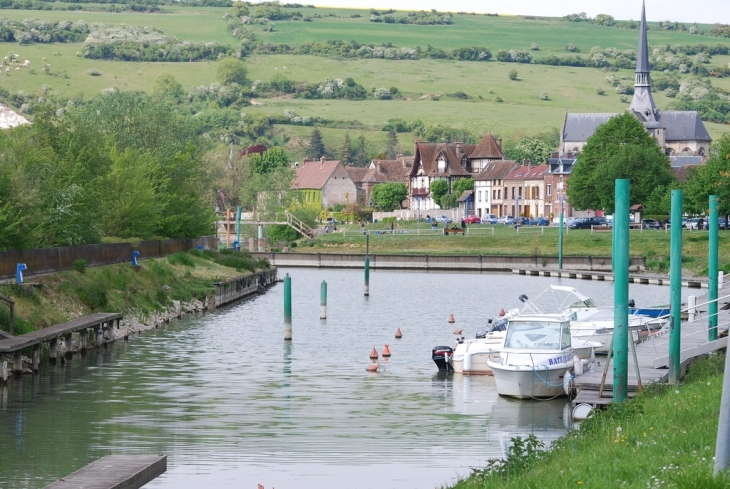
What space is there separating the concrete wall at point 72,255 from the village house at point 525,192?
110706 mm

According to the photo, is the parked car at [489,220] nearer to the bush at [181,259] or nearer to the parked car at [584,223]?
the parked car at [584,223]

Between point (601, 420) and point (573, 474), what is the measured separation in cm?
788

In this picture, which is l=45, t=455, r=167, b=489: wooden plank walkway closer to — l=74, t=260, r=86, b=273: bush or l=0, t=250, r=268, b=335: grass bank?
l=0, t=250, r=268, b=335: grass bank

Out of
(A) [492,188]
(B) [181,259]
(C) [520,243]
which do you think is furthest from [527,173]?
(B) [181,259]

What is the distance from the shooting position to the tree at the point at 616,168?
13712 cm

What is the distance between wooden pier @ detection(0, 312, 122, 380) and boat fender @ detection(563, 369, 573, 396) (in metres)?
16.3

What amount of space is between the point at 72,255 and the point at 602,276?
59013 mm

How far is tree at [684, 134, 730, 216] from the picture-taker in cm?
11719

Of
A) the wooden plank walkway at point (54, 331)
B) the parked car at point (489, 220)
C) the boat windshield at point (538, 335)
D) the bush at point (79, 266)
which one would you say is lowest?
the wooden plank walkway at point (54, 331)

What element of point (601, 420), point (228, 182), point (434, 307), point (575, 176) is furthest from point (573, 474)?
point (228, 182)

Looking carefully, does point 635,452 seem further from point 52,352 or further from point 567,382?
point 52,352

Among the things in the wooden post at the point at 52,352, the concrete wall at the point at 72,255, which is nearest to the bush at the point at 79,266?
the concrete wall at the point at 72,255

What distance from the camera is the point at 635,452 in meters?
20.8

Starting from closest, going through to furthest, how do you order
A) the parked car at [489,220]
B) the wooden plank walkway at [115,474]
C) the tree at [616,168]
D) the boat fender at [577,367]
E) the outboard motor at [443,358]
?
the wooden plank walkway at [115,474], the boat fender at [577,367], the outboard motor at [443,358], the tree at [616,168], the parked car at [489,220]
